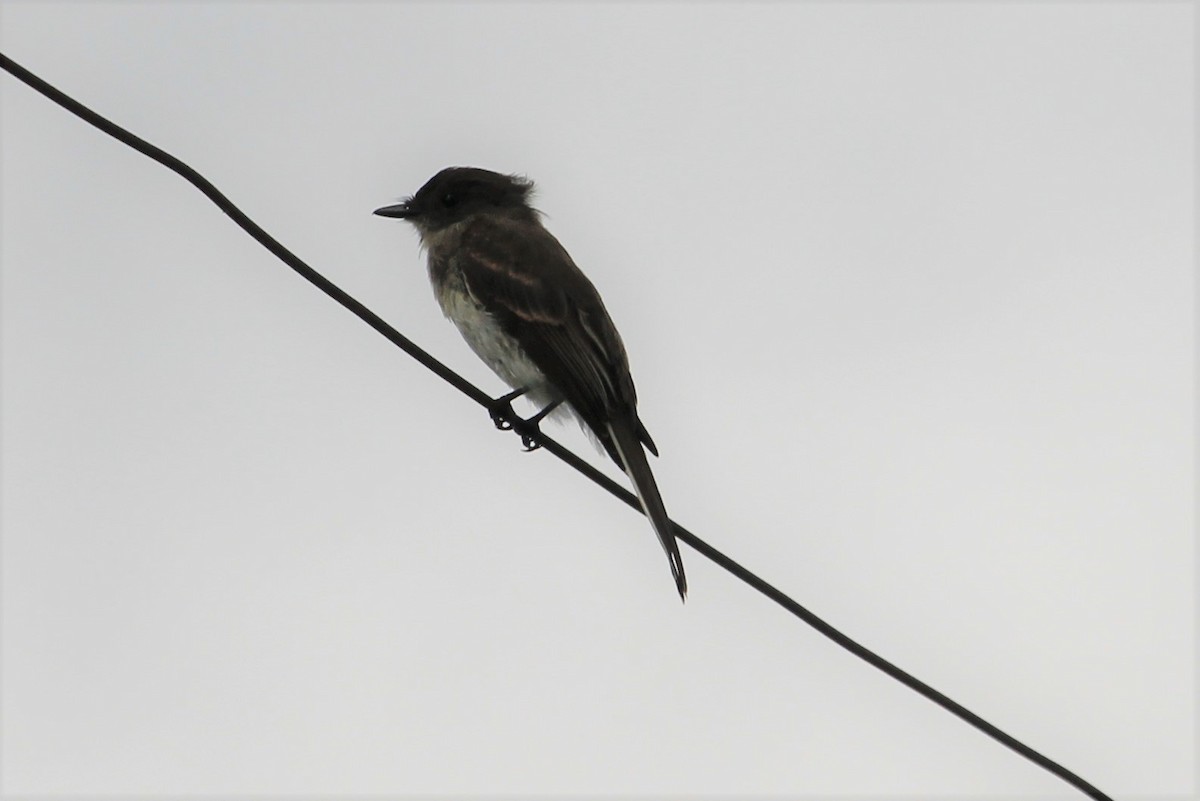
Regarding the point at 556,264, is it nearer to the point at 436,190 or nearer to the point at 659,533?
the point at 436,190

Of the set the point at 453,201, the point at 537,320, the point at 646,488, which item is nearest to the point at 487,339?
the point at 537,320

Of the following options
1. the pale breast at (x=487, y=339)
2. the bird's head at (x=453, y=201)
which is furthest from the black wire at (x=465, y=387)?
the bird's head at (x=453, y=201)

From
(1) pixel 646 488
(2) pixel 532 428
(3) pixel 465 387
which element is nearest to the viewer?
(3) pixel 465 387

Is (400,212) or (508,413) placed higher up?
(400,212)

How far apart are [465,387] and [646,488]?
125cm

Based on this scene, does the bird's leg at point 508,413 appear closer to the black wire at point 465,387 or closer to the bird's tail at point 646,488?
the bird's tail at point 646,488

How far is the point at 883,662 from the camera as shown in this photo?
4.50 meters

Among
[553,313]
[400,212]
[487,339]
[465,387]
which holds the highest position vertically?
[400,212]

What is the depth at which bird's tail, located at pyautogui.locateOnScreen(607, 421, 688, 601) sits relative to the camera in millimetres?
5758

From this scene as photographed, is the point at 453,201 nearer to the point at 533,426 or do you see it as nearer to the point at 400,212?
the point at 400,212

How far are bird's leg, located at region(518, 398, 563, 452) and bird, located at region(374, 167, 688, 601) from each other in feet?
0.05

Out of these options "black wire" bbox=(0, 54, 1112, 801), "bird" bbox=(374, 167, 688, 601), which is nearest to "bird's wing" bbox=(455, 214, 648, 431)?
"bird" bbox=(374, 167, 688, 601)

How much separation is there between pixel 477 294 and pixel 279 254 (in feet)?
10.4

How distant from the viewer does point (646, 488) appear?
21.0 feet
